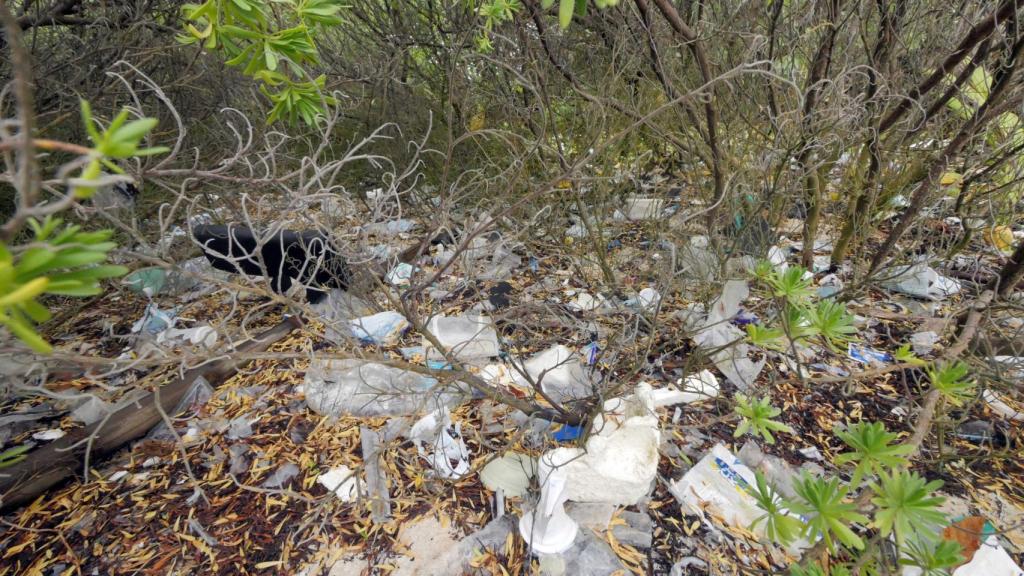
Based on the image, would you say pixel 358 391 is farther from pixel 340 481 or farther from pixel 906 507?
pixel 906 507

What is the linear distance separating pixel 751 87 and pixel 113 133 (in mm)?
→ 3378

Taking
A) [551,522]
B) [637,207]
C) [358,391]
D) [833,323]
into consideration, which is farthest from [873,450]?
[637,207]

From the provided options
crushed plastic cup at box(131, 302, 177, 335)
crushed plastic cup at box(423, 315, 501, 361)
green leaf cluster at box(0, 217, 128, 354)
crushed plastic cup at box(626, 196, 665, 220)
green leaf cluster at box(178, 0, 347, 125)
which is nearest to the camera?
green leaf cluster at box(0, 217, 128, 354)

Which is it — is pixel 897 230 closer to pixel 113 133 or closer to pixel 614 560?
pixel 614 560

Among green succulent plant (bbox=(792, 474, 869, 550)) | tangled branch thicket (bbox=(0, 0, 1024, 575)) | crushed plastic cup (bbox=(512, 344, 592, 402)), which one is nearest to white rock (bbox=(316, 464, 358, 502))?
tangled branch thicket (bbox=(0, 0, 1024, 575))

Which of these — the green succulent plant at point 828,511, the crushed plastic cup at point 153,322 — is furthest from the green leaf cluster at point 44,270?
the crushed plastic cup at point 153,322

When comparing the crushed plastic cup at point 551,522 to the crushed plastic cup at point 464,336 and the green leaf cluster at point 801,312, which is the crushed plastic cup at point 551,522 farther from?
the crushed plastic cup at point 464,336

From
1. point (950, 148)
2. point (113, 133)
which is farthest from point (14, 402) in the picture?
point (950, 148)

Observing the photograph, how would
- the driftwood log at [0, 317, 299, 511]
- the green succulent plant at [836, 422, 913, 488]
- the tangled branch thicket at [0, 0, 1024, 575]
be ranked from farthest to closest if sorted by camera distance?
1. the driftwood log at [0, 317, 299, 511]
2. the tangled branch thicket at [0, 0, 1024, 575]
3. the green succulent plant at [836, 422, 913, 488]

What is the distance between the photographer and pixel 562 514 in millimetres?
1799

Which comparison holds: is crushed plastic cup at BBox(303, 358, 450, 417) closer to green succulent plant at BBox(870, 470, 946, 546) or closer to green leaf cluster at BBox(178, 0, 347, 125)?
green leaf cluster at BBox(178, 0, 347, 125)

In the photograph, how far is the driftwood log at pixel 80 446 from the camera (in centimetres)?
201

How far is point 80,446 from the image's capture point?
2.14m

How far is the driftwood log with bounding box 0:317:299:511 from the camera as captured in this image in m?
2.01
